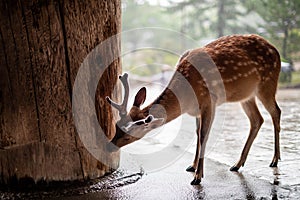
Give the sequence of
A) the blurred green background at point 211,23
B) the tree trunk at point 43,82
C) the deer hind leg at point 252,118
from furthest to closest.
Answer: the blurred green background at point 211,23 → the deer hind leg at point 252,118 → the tree trunk at point 43,82

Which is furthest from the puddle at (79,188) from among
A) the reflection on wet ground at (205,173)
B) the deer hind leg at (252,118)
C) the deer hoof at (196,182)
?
the deer hind leg at (252,118)

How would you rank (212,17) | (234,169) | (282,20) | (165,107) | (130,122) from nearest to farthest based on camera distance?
(130,122), (165,107), (234,169), (282,20), (212,17)

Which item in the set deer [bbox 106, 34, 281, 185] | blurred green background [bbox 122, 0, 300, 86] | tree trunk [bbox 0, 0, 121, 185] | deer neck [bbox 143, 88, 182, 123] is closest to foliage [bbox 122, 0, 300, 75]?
blurred green background [bbox 122, 0, 300, 86]

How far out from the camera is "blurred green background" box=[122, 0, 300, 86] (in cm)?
830

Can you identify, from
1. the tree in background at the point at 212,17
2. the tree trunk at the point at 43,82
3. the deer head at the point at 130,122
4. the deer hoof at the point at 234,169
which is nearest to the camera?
the tree trunk at the point at 43,82

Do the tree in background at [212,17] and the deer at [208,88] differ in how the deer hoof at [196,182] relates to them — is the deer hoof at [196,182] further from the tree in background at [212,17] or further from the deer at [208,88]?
the tree in background at [212,17]

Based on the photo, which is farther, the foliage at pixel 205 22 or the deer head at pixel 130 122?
the foliage at pixel 205 22

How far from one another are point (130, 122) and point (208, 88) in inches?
25.3

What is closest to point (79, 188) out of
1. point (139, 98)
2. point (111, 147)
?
point (111, 147)

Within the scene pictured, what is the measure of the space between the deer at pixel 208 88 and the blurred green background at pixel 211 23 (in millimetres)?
2045

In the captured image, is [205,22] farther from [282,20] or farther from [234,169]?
[234,169]

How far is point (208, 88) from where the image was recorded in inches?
124

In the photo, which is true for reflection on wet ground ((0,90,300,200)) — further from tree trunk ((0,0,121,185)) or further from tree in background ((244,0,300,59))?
tree in background ((244,0,300,59))

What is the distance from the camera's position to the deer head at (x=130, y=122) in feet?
9.36
